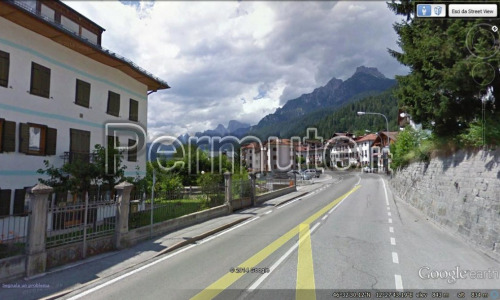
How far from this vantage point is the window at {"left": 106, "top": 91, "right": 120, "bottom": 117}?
2009cm

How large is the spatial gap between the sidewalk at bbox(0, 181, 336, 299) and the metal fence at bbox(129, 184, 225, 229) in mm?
895

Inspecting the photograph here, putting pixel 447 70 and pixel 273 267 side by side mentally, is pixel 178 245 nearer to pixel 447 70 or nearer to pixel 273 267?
pixel 273 267

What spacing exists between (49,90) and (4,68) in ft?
8.02

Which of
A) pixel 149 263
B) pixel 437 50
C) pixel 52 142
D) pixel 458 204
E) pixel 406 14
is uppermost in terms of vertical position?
pixel 406 14

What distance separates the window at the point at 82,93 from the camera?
57.9 feet

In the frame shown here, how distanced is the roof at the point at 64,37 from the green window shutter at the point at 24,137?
466 cm

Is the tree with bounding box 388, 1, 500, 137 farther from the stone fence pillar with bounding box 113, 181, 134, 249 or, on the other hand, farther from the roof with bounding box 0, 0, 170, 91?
the roof with bounding box 0, 0, 170, 91

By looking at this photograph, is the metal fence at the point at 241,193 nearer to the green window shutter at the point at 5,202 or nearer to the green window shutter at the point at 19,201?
the green window shutter at the point at 19,201

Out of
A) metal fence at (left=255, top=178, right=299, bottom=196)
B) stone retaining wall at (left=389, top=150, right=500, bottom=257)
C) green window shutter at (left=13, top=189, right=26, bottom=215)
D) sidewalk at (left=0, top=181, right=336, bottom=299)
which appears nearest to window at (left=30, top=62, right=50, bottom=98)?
green window shutter at (left=13, top=189, right=26, bottom=215)

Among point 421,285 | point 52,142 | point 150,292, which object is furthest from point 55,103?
point 421,285

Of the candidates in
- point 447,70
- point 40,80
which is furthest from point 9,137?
point 447,70

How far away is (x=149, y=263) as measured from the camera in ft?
29.3

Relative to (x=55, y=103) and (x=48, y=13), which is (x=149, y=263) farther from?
(x=48, y=13)

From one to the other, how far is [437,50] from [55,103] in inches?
699
